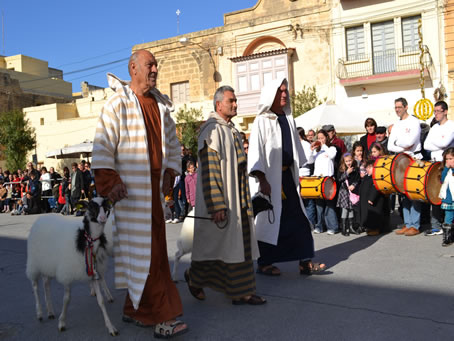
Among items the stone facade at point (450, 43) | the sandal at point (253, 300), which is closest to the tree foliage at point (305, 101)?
the stone facade at point (450, 43)

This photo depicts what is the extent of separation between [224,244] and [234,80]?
25050 millimetres

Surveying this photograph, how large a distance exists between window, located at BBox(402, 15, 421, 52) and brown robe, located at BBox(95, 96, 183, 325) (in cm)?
2293

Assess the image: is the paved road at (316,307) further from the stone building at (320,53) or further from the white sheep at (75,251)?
the stone building at (320,53)

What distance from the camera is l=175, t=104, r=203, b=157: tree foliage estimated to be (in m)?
29.0

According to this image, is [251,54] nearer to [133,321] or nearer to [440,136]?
[440,136]

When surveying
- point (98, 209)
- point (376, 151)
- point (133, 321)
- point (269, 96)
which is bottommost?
point (133, 321)

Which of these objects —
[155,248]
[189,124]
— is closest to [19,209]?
[189,124]

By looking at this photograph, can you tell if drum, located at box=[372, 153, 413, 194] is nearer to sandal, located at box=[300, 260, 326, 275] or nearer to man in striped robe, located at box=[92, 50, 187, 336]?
sandal, located at box=[300, 260, 326, 275]

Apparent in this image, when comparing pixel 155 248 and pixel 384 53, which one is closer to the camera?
pixel 155 248

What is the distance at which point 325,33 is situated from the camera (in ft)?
85.8

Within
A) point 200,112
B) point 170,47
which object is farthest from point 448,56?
point 170,47

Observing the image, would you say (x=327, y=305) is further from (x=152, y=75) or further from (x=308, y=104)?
(x=308, y=104)

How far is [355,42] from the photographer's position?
25797 mm

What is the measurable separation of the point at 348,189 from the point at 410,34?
18.1 meters
